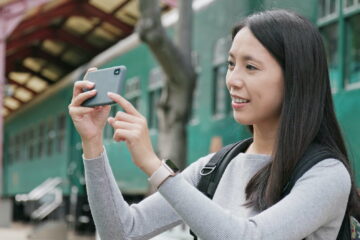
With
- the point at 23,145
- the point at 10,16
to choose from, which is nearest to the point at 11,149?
the point at 23,145

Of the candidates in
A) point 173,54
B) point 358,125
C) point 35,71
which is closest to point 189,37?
point 173,54

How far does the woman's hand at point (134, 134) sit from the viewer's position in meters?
1.52

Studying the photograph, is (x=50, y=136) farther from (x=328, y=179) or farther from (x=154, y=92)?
(x=328, y=179)

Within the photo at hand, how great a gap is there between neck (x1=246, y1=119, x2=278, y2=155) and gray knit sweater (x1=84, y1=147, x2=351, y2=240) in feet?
0.11

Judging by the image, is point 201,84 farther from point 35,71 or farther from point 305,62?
point 35,71

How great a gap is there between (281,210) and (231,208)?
0.18 meters

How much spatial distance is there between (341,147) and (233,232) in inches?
13.8

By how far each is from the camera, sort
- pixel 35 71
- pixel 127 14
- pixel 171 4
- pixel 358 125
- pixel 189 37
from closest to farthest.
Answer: pixel 358 125
pixel 189 37
pixel 171 4
pixel 127 14
pixel 35 71

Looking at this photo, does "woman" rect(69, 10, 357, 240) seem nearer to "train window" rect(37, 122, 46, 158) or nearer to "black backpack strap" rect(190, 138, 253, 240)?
"black backpack strap" rect(190, 138, 253, 240)

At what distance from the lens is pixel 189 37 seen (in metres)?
8.75

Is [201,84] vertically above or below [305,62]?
below

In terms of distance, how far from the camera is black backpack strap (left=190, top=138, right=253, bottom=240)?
5.84 ft

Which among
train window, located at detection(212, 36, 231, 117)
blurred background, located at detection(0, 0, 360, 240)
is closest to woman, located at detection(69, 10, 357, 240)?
blurred background, located at detection(0, 0, 360, 240)

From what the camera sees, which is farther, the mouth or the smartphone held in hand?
the mouth
